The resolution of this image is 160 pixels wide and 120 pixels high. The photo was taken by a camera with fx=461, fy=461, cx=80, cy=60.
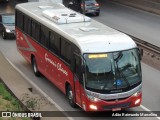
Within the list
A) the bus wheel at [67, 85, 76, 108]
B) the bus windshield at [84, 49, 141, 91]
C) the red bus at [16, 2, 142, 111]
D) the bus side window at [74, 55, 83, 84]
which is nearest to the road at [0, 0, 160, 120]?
the bus wheel at [67, 85, 76, 108]

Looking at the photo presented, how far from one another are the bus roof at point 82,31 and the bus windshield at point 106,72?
0.81 feet

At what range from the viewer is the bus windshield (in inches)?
611

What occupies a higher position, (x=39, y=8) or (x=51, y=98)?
(x=39, y=8)

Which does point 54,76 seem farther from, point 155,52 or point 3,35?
point 3,35

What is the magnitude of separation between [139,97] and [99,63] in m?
2.01

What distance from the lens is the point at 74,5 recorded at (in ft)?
138

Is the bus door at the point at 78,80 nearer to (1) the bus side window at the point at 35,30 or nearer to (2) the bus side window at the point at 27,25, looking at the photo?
(1) the bus side window at the point at 35,30

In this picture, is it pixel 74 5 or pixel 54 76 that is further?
pixel 74 5

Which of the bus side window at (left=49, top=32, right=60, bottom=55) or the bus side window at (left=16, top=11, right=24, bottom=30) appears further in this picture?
the bus side window at (left=16, top=11, right=24, bottom=30)

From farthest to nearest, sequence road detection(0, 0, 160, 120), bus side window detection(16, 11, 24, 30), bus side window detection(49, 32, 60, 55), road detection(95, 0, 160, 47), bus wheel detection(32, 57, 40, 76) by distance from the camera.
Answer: road detection(95, 0, 160, 47) → bus side window detection(16, 11, 24, 30) → bus wheel detection(32, 57, 40, 76) → bus side window detection(49, 32, 60, 55) → road detection(0, 0, 160, 120)

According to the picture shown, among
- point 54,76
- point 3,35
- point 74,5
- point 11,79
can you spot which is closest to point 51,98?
point 54,76

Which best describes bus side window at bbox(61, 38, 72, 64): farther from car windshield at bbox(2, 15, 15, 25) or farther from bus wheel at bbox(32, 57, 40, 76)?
car windshield at bbox(2, 15, 15, 25)

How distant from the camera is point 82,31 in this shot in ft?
57.2

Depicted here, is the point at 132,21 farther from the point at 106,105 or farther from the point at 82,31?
the point at 106,105
